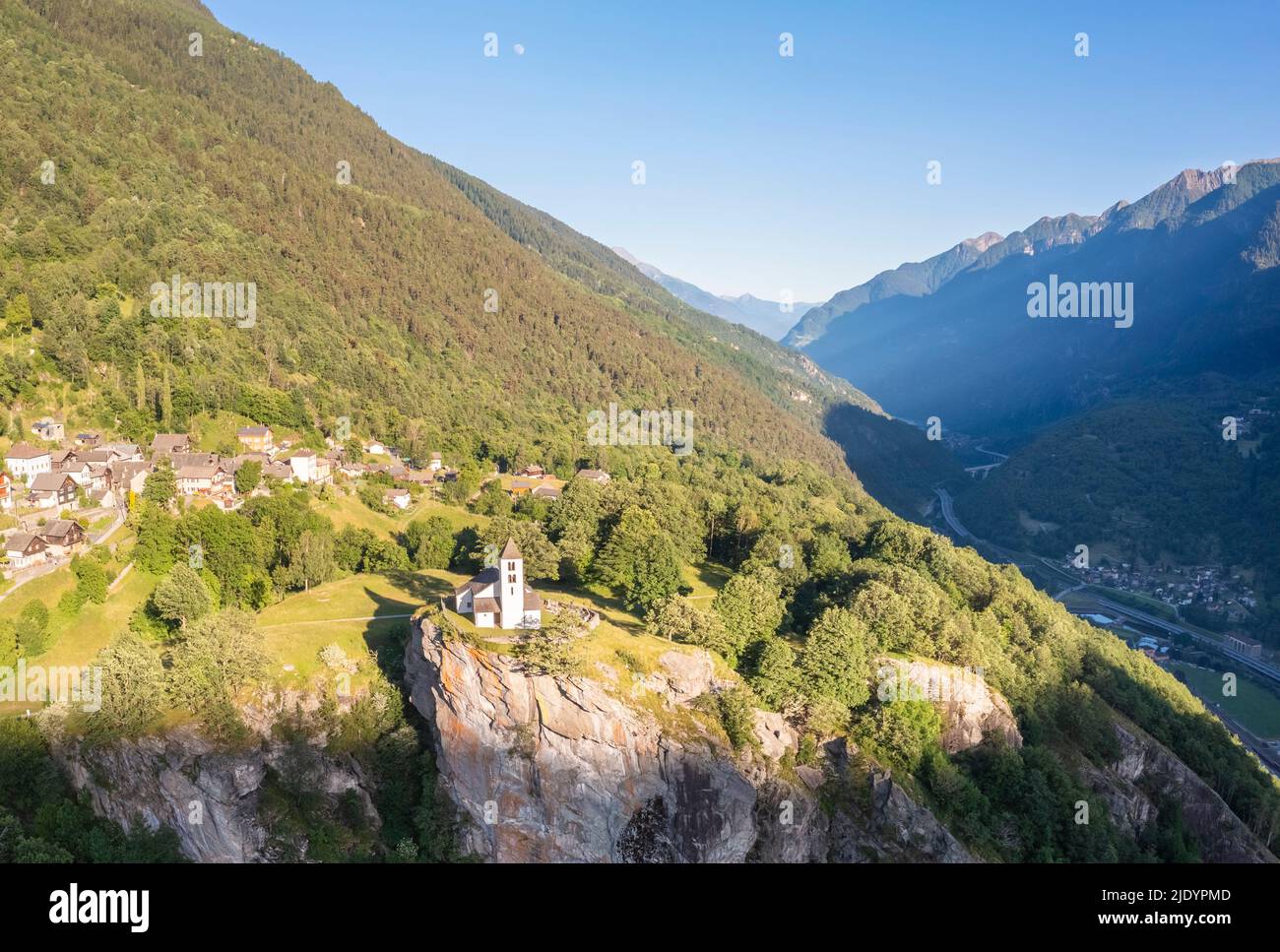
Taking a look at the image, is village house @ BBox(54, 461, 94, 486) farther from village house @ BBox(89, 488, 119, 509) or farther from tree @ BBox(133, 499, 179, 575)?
tree @ BBox(133, 499, 179, 575)

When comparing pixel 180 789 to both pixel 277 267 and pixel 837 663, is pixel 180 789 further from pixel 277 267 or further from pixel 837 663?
pixel 277 267

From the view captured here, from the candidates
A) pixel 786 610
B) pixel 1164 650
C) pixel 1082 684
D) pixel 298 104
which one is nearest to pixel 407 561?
pixel 786 610

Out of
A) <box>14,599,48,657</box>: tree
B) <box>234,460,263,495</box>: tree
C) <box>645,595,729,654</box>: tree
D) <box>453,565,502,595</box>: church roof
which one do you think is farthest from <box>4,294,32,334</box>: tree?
<box>645,595,729,654</box>: tree

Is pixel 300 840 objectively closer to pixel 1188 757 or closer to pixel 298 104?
pixel 1188 757

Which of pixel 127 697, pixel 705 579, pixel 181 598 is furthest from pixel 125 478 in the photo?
pixel 705 579

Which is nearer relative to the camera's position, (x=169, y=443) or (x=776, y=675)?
(x=776, y=675)

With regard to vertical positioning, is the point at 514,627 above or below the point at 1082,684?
above

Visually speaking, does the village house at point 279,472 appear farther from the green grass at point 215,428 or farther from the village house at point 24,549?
the village house at point 24,549
